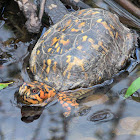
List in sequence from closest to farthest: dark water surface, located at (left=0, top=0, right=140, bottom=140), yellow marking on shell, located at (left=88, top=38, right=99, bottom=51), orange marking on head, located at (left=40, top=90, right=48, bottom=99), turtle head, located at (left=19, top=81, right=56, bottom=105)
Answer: dark water surface, located at (left=0, top=0, right=140, bottom=140) < turtle head, located at (left=19, top=81, right=56, bottom=105) < orange marking on head, located at (left=40, top=90, right=48, bottom=99) < yellow marking on shell, located at (left=88, top=38, right=99, bottom=51)

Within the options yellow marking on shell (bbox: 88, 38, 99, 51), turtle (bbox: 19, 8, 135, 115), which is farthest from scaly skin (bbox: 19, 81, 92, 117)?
yellow marking on shell (bbox: 88, 38, 99, 51)

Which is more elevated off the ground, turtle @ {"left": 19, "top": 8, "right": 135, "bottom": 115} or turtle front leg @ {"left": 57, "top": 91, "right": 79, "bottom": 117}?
turtle @ {"left": 19, "top": 8, "right": 135, "bottom": 115}

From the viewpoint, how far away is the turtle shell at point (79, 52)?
3.21m

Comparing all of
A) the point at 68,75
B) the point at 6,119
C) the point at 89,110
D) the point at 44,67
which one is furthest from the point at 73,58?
the point at 6,119

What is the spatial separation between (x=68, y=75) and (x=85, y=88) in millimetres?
376

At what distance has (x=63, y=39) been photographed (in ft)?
10.7

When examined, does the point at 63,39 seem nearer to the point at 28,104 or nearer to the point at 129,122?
the point at 28,104

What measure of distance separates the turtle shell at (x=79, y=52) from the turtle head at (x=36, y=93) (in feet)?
0.48

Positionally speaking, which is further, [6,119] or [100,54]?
[100,54]

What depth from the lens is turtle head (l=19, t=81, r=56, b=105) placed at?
3002mm

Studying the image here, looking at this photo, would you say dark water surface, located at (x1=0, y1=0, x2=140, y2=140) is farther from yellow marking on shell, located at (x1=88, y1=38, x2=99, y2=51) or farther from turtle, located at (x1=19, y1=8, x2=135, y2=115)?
yellow marking on shell, located at (x1=88, y1=38, x2=99, y2=51)

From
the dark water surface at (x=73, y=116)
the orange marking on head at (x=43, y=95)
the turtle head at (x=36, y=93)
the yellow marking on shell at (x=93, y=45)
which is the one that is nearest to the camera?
the dark water surface at (x=73, y=116)

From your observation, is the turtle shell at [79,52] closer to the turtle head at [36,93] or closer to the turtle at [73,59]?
the turtle at [73,59]

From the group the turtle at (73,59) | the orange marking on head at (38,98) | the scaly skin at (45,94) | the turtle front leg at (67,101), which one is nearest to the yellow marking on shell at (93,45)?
the turtle at (73,59)
